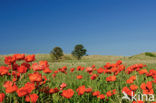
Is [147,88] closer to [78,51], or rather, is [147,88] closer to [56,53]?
[56,53]

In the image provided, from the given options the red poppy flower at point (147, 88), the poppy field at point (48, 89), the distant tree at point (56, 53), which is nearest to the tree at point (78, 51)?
the distant tree at point (56, 53)

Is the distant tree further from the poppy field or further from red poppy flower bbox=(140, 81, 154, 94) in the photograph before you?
red poppy flower bbox=(140, 81, 154, 94)

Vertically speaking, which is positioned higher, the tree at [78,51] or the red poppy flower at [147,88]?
the tree at [78,51]

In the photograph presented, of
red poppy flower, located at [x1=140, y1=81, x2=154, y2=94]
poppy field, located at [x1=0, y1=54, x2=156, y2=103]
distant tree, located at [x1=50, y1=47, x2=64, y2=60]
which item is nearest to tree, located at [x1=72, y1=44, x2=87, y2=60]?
distant tree, located at [x1=50, y1=47, x2=64, y2=60]

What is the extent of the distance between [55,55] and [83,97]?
3997 cm

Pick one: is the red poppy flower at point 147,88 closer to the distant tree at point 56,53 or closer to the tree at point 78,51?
the distant tree at point 56,53

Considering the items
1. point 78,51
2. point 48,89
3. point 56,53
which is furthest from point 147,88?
point 78,51

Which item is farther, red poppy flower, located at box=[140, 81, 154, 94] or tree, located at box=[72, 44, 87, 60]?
tree, located at box=[72, 44, 87, 60]

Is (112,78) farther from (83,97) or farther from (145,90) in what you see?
(145,90)

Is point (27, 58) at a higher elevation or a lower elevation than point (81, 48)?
lower

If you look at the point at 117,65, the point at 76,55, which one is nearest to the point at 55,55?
the point at 76,55

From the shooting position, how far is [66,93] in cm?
222

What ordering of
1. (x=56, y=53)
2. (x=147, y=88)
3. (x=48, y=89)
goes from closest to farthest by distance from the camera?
(x=147, y=88) < (x=48, y=89) < (x=56, y=53)

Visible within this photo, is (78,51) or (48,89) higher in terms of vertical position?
(78,51)
